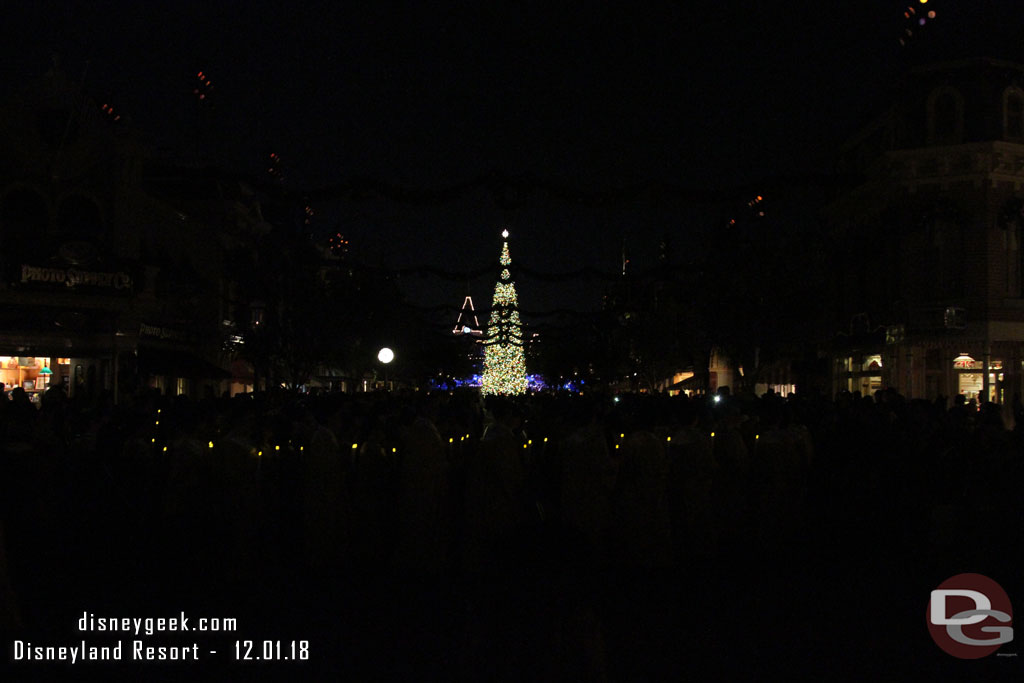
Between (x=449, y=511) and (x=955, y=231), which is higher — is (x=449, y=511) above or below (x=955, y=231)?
below

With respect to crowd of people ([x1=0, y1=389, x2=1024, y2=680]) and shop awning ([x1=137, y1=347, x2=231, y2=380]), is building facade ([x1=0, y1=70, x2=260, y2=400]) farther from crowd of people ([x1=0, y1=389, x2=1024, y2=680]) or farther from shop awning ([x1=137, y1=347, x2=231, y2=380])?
crowd of people ([x1=0, y1=389, x2=1024, y2=680])

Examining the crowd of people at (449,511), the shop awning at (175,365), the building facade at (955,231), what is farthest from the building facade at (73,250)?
the building facade at (955,231)

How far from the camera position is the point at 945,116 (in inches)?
1108

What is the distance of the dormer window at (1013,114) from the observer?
27391 millimetres

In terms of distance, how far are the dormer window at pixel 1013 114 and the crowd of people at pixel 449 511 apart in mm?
16690

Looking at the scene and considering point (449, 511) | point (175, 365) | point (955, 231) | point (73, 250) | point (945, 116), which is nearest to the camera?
point (449, 511)

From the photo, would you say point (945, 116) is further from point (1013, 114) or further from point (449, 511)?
point (449, 511)

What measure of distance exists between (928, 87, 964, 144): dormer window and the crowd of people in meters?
16.6

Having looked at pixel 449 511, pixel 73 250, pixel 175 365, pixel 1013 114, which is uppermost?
pixel 1013 114

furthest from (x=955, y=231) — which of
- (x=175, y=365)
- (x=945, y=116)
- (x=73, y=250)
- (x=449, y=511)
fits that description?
(x=73, y=250)

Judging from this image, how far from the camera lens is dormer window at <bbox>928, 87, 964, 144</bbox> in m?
27.8

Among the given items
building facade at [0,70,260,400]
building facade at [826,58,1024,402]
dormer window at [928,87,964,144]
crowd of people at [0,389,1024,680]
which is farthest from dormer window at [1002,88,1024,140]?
building facade at [0,70,260,400]

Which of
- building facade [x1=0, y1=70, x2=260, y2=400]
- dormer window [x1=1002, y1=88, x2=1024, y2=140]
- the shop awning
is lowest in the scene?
the shop awning

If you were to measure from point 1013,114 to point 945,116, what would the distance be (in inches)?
65.0
